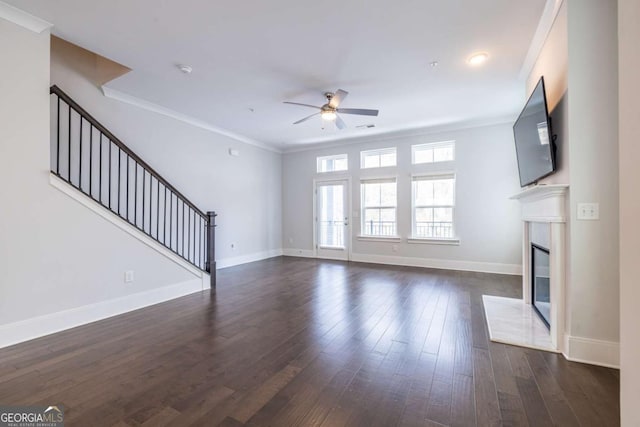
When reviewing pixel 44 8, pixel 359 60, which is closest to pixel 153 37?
pixel 44 8

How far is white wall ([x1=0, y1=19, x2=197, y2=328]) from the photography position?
2.48m

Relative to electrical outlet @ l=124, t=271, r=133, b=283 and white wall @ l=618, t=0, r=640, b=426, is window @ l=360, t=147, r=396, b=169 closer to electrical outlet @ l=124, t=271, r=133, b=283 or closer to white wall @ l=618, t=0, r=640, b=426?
electrical outlet @ l=124, t=271, r=133, b=283

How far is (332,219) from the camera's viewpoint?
7.16 m

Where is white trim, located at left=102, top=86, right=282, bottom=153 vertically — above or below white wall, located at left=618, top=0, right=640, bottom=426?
above

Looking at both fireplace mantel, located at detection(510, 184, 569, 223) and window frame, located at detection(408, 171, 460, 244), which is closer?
fireplace mantel, located at detection(510, 184, 569, 223)

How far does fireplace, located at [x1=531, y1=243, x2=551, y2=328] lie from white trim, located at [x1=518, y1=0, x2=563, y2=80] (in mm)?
2105

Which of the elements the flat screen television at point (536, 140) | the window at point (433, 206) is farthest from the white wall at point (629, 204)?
the window at point (433, 206)

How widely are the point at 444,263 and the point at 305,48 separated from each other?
4807 millimetres

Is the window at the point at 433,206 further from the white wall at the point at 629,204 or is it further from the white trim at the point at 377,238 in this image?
the white wall at the point at 629,204

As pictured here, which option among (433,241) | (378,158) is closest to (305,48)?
(378,158)

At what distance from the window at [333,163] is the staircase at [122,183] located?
337cm

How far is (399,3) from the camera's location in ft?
7.70

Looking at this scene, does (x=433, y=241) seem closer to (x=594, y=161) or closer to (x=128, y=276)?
(x=594, y=161)

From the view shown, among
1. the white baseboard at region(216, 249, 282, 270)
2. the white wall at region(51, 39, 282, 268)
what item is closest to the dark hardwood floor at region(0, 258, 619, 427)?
the white baseboard at region(216, 249, 282, 270)
